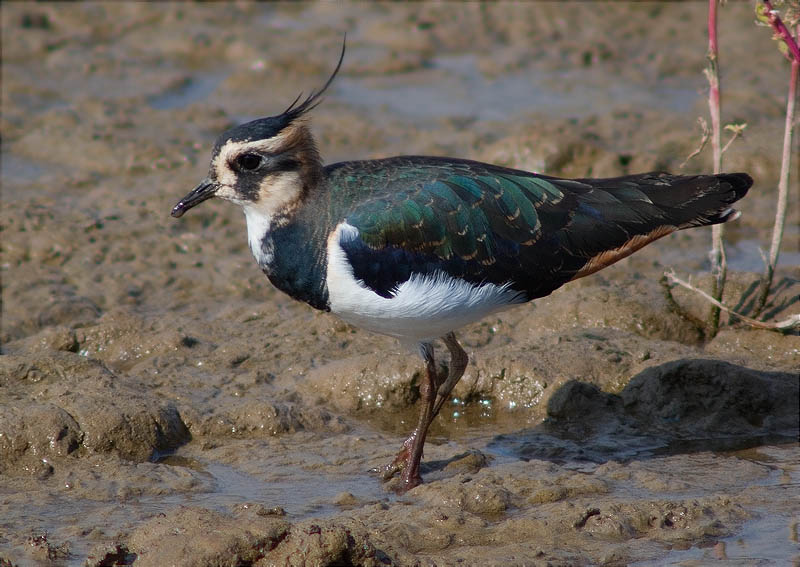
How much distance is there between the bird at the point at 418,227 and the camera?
6.46 m

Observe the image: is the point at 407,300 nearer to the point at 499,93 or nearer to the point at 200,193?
the point at 200,193

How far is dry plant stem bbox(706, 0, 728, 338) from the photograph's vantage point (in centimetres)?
751

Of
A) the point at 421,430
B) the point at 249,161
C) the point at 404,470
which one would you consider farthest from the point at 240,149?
the point at 404,470

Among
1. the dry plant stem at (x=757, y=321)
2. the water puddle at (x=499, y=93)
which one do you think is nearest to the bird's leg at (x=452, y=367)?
→ the dry plant stem at (x=757, y=321)

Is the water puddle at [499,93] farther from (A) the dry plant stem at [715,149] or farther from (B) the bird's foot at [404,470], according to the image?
(B) the bird's foot at [404,470]

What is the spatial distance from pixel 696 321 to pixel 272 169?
363 cm

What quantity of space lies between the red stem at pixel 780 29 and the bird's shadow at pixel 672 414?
2.20m

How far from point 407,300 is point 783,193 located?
9.91ft

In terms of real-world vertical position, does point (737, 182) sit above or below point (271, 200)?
below

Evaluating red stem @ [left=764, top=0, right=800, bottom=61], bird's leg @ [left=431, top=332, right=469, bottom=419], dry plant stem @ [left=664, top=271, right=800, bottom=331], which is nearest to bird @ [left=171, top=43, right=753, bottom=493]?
bird's leg @ [left=431, top=332, right=469, bottom=419]

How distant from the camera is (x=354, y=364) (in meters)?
7.84

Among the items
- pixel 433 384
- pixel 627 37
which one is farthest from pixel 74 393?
pixel 627 37

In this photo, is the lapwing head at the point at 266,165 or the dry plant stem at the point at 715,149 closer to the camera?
the lapwing head at the point at 266,165

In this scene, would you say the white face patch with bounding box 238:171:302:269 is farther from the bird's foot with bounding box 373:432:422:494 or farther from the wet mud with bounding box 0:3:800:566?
the bird's foot with bounding box 373:432:422:494
